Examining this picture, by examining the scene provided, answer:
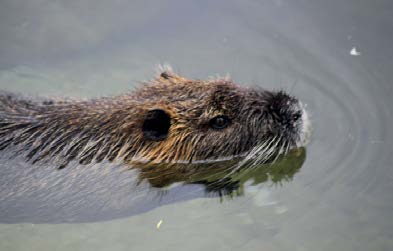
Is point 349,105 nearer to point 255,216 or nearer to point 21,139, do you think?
point 255,216

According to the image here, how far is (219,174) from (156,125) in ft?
2.15

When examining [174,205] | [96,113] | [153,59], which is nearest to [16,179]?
[96,113]

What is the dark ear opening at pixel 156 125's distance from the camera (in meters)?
4.77

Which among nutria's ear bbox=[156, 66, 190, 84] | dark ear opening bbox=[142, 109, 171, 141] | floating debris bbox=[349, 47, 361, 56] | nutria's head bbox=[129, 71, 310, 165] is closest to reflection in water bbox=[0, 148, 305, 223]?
nutria's head bbox=[129, 71, 310, 165]

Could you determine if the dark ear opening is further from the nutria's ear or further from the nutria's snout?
the nutria's snout

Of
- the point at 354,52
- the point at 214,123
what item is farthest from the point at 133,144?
the point at 354,52

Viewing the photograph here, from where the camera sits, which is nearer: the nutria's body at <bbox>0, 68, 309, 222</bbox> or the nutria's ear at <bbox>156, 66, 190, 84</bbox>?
the nutria's body at <bbox>0, 68, 309, 222</bbox>

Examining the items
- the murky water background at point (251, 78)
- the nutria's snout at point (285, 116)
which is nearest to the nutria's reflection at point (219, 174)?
the murky water background at point (251, 78)

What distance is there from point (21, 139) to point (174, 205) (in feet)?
4.16

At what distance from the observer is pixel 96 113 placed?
4.89 m

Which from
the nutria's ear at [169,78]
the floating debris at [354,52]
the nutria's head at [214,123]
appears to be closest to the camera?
the nutria's head at [214,123]

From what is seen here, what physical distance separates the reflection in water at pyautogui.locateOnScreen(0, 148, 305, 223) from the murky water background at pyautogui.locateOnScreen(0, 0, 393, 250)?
0.29 feet

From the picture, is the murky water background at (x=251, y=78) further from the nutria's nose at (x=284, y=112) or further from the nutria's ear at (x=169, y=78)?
the nutria's ear at (x=169, y=78)

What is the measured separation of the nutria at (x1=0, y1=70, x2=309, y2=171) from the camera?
188 inches
